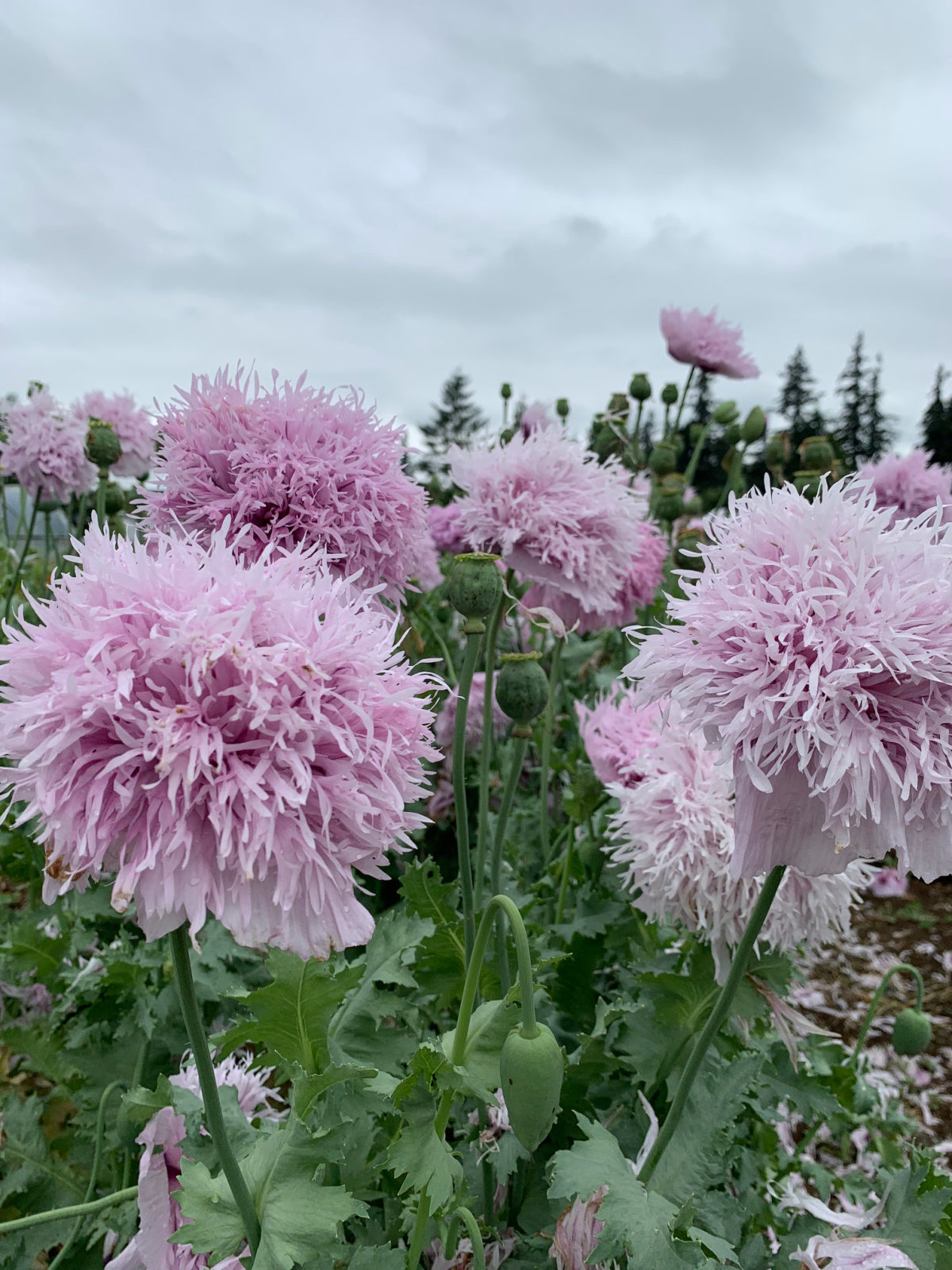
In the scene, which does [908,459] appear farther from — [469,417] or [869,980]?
[469,417]

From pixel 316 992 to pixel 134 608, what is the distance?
2.27 ft

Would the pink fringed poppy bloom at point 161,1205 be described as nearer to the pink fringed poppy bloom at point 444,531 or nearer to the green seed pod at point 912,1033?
the green seed pod at point 912,1033

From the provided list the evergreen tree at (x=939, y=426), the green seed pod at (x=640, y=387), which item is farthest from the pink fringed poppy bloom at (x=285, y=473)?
the evergreen tree at (x=939, y=426)

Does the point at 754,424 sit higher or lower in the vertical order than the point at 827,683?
higher

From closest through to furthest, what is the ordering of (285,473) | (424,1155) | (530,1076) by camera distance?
1. (530,1076)
2. (424,1155)
3. (285,473)

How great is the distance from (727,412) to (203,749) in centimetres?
353

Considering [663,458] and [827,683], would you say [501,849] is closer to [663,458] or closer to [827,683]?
[827,683]

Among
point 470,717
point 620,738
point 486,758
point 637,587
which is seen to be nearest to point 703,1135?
point 486,758

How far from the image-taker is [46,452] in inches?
139

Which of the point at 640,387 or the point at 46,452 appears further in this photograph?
the point at 640,387

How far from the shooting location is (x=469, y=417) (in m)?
45.7

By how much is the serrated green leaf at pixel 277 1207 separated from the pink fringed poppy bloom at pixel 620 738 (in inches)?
43.4

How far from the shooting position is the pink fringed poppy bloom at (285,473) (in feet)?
4.89

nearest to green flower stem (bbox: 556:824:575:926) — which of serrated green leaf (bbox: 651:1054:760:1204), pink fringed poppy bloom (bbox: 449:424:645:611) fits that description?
pink fringed poppy bloom (bbox: 449:424:645:611)
